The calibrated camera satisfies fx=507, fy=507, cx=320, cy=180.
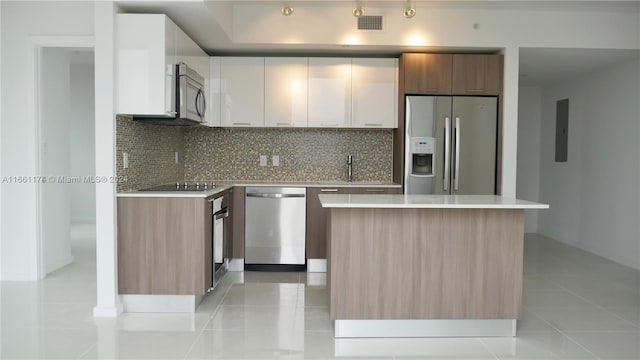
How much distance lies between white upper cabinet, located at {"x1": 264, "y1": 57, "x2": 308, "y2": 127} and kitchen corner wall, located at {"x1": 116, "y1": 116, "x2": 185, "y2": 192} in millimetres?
1063

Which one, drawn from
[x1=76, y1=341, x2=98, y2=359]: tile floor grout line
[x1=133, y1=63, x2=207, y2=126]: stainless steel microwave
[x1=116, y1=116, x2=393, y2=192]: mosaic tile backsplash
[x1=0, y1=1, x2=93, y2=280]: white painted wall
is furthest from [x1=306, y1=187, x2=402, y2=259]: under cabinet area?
[x1=0, y1=1, x2=93, y2=280]: white painted wall

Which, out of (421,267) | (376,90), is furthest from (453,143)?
(421,267)

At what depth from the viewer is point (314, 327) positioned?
3570mm

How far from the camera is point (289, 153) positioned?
19.5ft

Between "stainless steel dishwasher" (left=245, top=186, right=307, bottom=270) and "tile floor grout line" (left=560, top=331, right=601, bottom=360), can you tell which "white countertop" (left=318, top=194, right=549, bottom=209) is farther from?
"stainless steel dishwasher" (left=245, top=186, right=307, bottom=270)

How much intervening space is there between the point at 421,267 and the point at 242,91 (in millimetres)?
3006

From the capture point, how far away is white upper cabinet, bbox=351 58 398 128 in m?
5.43

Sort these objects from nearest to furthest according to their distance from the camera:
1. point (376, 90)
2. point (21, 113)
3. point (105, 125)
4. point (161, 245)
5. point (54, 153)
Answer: point (105, 125) < point (161, 245) < point (21, 113) < point (54, 153) < point (376, 90)

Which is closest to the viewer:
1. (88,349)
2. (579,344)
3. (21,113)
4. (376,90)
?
(88,349)

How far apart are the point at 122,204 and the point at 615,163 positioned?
5.48 m

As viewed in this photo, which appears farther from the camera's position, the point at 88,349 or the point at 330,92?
the point at 330,92

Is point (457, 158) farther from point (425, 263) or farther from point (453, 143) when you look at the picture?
point (425, 263)

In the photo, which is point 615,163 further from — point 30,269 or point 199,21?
point 30,269

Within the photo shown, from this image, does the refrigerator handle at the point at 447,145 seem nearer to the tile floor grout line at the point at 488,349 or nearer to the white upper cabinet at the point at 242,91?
the white upper cabinet at the point at 242,91
